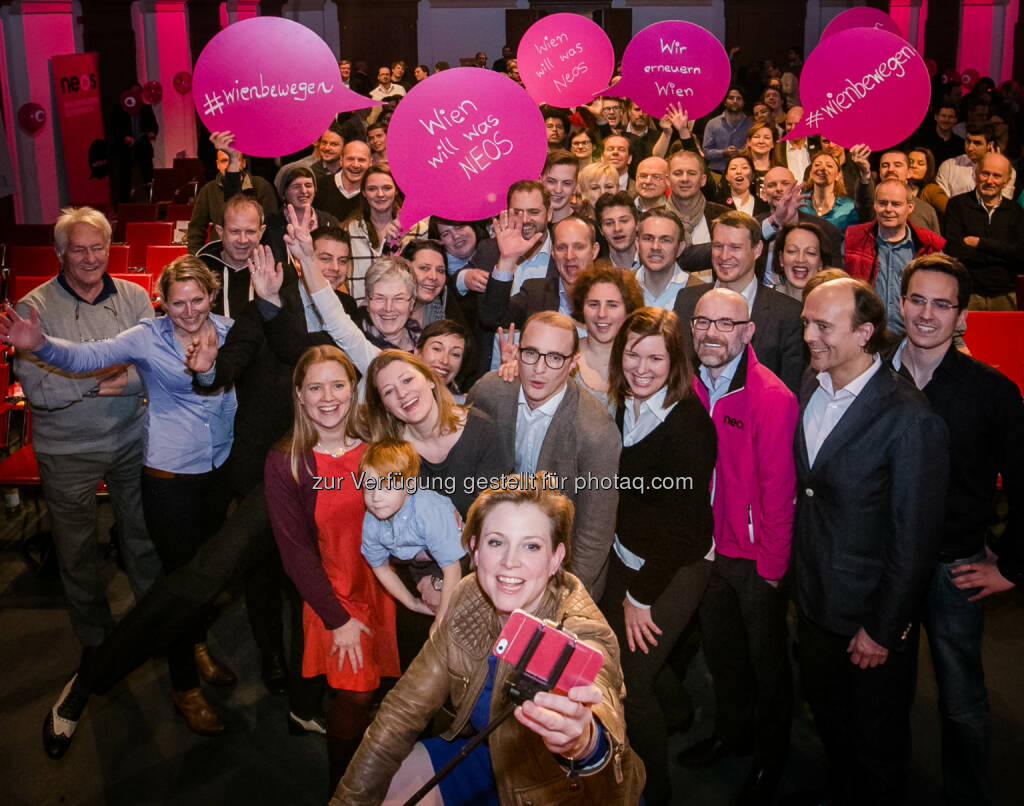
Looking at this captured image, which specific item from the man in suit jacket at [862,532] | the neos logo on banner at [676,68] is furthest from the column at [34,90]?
the man in suit jacket at [862,532]

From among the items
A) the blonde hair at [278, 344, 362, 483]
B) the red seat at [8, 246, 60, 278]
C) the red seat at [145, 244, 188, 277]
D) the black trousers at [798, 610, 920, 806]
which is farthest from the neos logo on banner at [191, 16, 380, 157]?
the red seat at [8, 246, 60, 278]

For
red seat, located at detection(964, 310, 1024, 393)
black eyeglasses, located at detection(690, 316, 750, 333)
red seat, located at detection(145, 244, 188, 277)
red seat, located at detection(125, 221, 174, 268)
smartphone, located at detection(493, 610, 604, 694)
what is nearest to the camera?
smartphone, located at detection(493, 610, 604, 694)

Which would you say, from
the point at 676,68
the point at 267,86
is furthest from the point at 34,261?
the point at 676,68

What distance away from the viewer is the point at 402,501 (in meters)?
2.62

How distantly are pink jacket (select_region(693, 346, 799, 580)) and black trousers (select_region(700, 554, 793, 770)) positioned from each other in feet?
0.27

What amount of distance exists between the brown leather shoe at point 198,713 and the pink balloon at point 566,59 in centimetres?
397

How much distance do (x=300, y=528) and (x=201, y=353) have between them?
72 centimetres

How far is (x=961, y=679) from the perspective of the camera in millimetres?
2588

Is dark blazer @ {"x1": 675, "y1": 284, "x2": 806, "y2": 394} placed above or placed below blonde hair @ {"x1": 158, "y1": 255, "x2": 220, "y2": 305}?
below

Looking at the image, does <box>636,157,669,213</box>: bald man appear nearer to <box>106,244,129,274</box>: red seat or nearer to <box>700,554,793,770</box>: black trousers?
<box>700,554,793,770</box>: black trousers

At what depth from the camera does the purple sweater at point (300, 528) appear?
2.74 metres

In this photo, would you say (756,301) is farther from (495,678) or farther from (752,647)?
(495,678)

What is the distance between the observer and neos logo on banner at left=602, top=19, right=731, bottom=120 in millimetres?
5066

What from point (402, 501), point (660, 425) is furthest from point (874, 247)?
point (402, 501)
